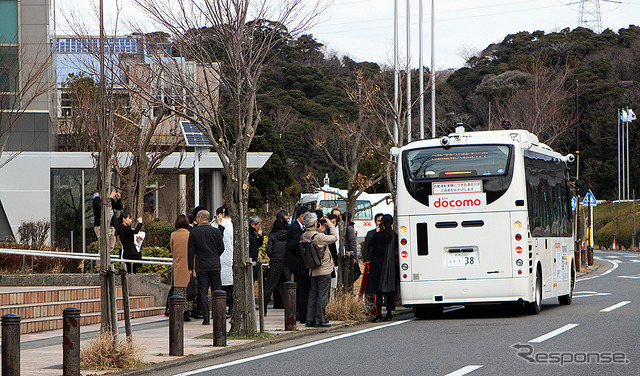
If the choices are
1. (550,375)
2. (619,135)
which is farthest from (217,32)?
(619,135)

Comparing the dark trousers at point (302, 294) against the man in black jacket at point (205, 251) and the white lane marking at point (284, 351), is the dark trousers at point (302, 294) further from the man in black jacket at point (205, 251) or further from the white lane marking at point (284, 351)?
the man in black jacket at point (205, 251)

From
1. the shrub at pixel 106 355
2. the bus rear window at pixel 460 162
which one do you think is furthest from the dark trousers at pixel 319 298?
the shrub at pixel 106 355

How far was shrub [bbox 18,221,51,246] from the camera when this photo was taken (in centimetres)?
2308

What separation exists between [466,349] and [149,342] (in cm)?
463

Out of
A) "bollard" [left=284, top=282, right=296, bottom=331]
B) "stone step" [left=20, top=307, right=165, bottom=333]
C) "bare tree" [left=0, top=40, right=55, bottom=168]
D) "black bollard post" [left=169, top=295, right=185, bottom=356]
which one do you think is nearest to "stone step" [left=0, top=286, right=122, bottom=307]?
"stone step" [left=20, top=307, right=165, bottom=333]

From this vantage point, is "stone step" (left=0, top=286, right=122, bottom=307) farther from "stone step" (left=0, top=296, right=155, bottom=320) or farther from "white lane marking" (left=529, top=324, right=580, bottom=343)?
"white lane marking" (left=529, top=324, right=580, bottom=343)

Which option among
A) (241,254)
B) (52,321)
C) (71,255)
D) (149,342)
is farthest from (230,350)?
(71,255)

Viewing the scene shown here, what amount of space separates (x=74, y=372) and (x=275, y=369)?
2199mm

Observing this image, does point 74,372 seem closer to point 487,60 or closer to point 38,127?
point 38,127

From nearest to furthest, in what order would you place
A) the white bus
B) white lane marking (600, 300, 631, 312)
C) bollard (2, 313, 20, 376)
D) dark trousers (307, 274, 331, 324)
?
1. bollard (2, 313, 20, 376)
2. dark trousers (307, 274, 331, 324)
3. the white bus
4. white lane marking (600, 300, 631, 312)

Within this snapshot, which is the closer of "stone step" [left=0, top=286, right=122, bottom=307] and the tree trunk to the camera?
the tree trunk

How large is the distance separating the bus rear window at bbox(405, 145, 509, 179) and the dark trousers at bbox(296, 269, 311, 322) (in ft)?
9.64

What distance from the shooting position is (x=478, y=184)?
597 inches

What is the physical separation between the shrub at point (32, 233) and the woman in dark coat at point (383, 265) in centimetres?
1155
